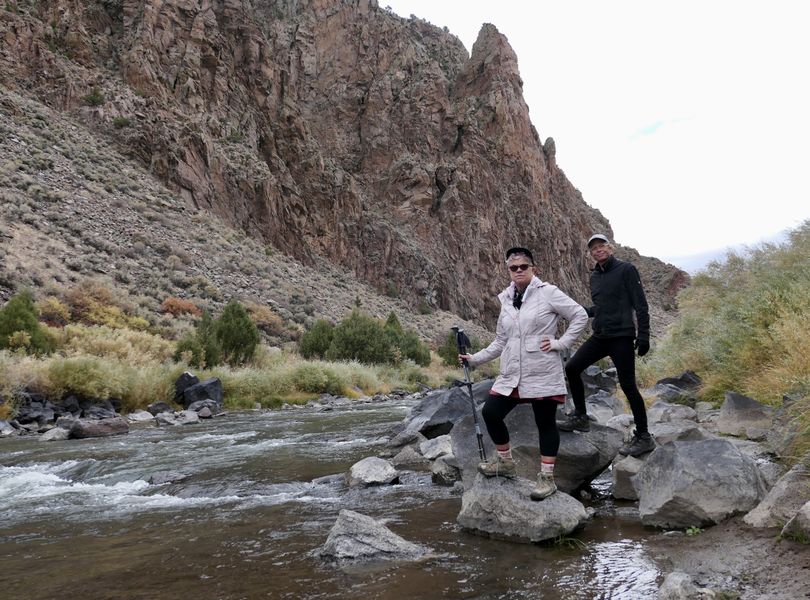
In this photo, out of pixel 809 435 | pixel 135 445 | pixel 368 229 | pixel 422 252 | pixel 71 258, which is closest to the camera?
pixel 809 435

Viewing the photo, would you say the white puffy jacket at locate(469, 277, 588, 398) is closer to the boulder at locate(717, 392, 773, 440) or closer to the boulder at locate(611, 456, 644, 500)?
the boulder at locate(611, 456, 644, 500)

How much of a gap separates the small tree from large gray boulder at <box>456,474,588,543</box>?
20.3m

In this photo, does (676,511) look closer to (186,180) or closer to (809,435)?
(809,435)

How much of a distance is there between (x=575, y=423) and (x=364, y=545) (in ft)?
8.67

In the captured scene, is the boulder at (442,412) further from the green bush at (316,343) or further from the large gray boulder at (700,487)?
the green bush at (316,343)

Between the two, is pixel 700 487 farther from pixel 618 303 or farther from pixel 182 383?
pixel 182 383

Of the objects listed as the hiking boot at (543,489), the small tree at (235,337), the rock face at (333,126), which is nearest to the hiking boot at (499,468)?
the hiking boot at (543,489)

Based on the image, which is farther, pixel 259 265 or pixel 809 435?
pixel 259 265

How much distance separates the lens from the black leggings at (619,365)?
582 cm

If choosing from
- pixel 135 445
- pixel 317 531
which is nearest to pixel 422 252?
pixel 135 445

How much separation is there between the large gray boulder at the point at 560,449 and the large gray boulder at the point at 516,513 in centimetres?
79

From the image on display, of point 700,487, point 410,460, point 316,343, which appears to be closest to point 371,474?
point 410,460

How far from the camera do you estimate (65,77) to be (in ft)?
152

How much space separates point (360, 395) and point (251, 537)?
19915 millimetres
